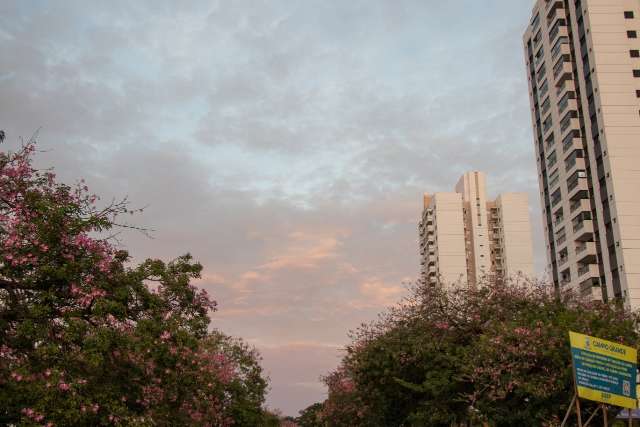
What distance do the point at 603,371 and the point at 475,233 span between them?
332 ft

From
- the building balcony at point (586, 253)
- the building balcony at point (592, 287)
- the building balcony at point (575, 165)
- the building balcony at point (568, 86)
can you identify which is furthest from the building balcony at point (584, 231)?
the building balcony at point (568, 86)

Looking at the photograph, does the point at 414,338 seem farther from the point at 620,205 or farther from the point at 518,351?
the point at 620,205

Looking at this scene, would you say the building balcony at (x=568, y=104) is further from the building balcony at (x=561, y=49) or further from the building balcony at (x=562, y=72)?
the building balcony at (x=561, y=49)

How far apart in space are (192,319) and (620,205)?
4834 cm

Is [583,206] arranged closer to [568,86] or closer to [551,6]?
→ [568,86]

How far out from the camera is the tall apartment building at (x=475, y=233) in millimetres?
114188

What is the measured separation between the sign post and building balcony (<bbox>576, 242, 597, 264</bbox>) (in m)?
43.7

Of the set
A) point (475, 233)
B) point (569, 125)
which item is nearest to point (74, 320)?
point (569, 125)

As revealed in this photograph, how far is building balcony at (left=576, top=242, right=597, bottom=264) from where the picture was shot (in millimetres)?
58844

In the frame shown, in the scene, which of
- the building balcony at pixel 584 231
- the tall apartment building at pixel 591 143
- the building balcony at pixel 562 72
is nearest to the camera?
the tall apartment building at pixel 591 143

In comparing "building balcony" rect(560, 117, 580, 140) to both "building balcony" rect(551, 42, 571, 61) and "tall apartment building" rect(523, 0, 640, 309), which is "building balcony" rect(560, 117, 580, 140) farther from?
"building balcony" rect(551, 42, 571, 61)

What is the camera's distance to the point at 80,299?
14680mm

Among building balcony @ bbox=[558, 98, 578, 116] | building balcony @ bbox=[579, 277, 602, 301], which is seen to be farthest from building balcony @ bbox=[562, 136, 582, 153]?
building balcony @ bbox=[579, 277, 602, 301]

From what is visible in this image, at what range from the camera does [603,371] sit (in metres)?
17.4
